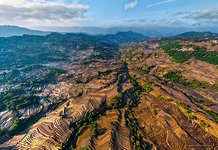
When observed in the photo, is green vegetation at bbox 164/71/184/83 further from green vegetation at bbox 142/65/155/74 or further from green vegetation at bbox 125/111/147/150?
green vegetation at bbox 125/111/147/150

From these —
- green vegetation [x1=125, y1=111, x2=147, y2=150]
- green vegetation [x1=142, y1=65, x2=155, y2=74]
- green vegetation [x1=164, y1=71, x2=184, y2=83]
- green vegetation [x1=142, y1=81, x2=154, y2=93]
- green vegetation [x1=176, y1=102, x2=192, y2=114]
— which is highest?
green vegetation [x1=176, y1=102, x2=192, y2=114]

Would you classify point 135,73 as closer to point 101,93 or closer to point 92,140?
point 101,93

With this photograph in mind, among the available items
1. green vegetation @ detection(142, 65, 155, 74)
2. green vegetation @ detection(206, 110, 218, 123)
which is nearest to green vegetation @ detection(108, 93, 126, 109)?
green vegetation @ detection(206, 110, 218, 123)

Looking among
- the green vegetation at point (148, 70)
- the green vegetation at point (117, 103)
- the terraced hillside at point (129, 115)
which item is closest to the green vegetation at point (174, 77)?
the terraced hillside at point (129, 115)

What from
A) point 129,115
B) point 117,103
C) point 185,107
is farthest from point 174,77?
point 129,115

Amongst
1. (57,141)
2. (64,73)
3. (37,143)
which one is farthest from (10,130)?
(64,73)

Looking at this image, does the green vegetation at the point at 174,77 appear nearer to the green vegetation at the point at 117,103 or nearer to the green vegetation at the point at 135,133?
the green vegetation at the point at 117,103

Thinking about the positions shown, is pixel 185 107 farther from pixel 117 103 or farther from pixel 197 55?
pixel 197 55

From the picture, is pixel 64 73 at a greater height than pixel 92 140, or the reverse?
pixel 92 140

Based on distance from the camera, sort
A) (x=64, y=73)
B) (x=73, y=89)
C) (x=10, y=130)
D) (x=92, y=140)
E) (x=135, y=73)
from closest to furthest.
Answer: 1. (x=92, y=140)
2. (x=10, y=130)
3. (x=73, y=89)
4. (x=135, y=73)
5. (x=64, y=73)

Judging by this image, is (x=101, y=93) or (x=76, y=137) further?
(x=101, y=93)
